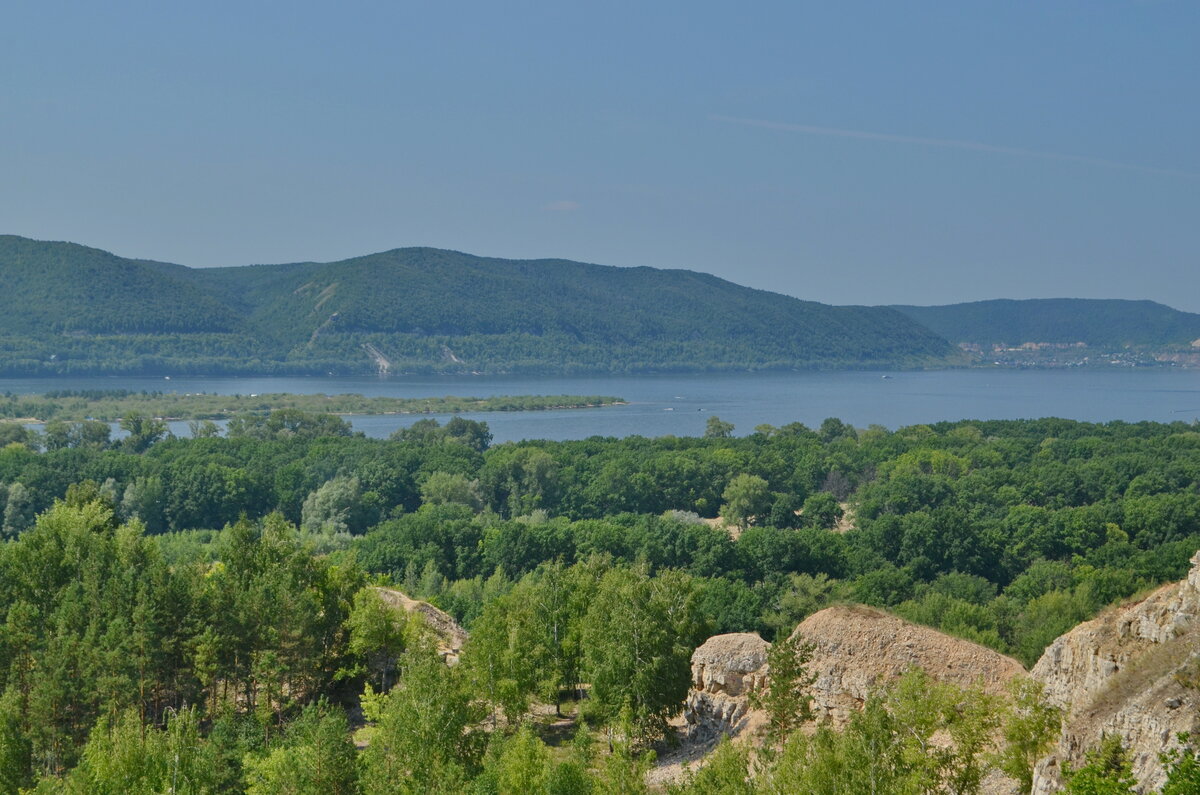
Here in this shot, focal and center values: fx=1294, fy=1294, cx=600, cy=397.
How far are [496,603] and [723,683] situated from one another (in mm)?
8567

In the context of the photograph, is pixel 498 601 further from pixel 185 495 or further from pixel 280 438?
pixel 280 438

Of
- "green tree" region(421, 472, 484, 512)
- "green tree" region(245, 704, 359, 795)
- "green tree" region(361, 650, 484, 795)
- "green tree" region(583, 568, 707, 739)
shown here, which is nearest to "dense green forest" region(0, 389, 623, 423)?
"green tree" region(421, 472, 484, 512)

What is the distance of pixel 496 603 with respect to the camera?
1483 inches

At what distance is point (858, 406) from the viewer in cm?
19950

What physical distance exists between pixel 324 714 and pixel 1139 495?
5795cm

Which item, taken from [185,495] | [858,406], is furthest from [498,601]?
[858,406]

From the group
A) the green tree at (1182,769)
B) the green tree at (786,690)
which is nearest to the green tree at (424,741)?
the green tree at (786,690)

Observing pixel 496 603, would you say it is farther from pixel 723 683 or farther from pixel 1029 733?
pixel 1029 733

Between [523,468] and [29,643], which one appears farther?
[523,468]

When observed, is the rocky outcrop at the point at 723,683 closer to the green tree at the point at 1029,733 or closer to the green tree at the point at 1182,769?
the green tree at the point at 1029,733

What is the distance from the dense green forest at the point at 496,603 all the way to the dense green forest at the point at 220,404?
78.0 metres

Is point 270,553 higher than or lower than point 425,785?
higher

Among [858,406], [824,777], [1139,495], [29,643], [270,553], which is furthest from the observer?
[858,406]

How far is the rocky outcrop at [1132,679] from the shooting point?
1817cm
